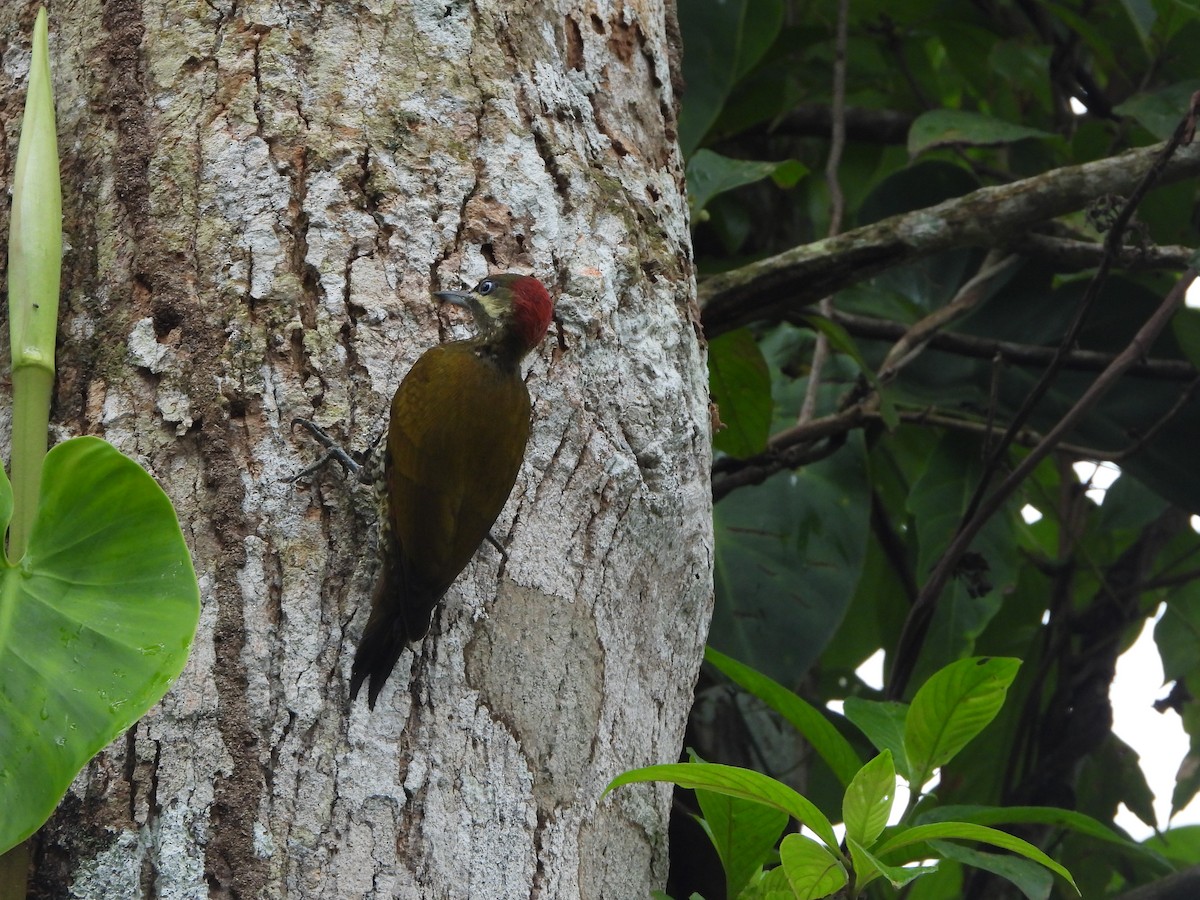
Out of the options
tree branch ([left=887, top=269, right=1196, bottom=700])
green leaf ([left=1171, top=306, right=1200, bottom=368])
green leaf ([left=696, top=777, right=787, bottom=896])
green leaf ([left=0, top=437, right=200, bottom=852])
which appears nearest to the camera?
green leaf ([left=0, top=437, right=200, bottom=852])

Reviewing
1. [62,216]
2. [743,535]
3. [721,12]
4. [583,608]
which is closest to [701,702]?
[743,535]

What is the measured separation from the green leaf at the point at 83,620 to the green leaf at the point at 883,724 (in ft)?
3.41

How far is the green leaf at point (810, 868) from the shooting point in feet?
5.24

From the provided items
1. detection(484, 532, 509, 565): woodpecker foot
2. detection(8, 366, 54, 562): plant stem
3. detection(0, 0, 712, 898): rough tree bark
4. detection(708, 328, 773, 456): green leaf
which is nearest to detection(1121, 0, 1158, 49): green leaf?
detection(708, 328, 773, 456): green leaf

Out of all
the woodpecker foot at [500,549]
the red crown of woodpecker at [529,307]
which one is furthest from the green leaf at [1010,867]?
the red crown of woodpecker at [529,307]

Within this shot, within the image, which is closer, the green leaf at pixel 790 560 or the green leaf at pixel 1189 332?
the green leaf at pixel 790 560

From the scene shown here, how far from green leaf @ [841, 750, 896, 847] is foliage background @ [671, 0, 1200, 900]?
124cm

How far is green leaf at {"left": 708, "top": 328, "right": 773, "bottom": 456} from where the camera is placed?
3.05 metres

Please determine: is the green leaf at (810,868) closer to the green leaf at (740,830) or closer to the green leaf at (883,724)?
the green leaf at (740,830)

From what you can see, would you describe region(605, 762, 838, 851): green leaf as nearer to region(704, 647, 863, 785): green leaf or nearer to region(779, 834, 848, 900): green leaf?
region(779, 834, 848, 900): green leaf

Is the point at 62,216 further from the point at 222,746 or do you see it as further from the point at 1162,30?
the point at 1162,30

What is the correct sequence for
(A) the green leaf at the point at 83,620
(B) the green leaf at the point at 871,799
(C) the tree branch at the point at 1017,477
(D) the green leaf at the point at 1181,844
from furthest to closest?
(D) the green leaf at the point at 1181,844, (C) the tree branch at the point at 1017,477, (B) the green leaf at the point at 871,799, (A) the green leaf at the point at 83,620

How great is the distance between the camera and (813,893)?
1.68 m

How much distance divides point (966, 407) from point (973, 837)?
6.63ft
